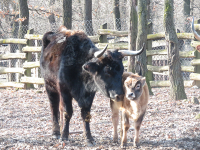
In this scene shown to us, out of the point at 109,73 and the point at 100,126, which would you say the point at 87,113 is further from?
Answer: the point at 100,126

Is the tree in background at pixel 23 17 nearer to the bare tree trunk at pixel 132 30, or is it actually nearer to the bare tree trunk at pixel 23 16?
the bare tree trunk at pixel 23 16

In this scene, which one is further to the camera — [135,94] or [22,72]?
[22,72]

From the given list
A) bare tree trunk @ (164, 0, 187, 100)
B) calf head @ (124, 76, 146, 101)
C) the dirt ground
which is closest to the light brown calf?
calf head @ (124, 76, 146, 101)

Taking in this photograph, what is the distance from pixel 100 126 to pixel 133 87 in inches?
80.4

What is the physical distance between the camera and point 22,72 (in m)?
12.5

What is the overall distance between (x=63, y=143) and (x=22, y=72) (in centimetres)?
808

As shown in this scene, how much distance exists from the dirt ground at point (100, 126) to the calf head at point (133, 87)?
0.91 m

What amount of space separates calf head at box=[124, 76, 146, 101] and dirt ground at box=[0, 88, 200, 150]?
913 millimetres

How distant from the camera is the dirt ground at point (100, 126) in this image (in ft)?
16.5

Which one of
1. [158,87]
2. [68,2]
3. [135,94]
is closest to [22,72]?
[68,2]

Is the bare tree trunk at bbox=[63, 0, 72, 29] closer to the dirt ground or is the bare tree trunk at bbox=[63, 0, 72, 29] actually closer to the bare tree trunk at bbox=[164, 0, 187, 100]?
the dirt ground

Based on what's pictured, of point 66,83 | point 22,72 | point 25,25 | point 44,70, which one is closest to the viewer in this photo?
point 66,83

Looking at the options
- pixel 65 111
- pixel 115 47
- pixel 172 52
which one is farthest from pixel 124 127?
pixel 115 47

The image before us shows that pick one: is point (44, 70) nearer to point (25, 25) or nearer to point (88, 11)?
point (25, 25)
